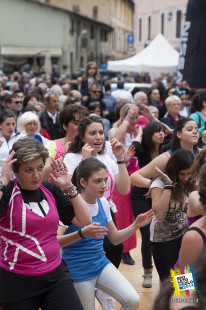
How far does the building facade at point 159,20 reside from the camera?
5500cm

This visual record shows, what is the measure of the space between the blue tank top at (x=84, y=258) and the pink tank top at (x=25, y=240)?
53 centimetres

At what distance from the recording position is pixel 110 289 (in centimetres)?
415

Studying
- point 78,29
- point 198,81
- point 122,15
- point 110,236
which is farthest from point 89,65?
point 122,15

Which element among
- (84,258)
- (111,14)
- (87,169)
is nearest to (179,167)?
(87,169)

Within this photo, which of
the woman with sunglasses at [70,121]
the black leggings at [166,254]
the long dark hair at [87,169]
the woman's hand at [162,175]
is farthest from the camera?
the woman with sunglasses at [70,121]

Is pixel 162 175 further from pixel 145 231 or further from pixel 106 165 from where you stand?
pixel 145 231

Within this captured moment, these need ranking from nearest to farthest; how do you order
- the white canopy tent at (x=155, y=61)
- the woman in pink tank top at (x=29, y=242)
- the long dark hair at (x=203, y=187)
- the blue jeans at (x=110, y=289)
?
the long dark hair at (x=203, y=187) < the woman in pink tank top at (x=29, y=242) < the blue jeans at (x=110, y=289) < the white canopy tent at (x=155, y=61)

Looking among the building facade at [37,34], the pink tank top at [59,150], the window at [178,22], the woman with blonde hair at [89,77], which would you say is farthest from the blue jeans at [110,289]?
the window at [178,22]

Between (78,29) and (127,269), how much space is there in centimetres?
4961

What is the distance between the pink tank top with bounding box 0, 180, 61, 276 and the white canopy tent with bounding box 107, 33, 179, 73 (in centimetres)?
1941

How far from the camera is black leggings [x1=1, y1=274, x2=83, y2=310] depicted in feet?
11.8

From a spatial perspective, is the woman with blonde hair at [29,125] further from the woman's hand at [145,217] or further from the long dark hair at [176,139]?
the woman's hand at [145,217]

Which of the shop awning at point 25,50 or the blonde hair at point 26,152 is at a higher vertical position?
the blonde hair at point 26,152

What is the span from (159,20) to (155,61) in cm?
3597
